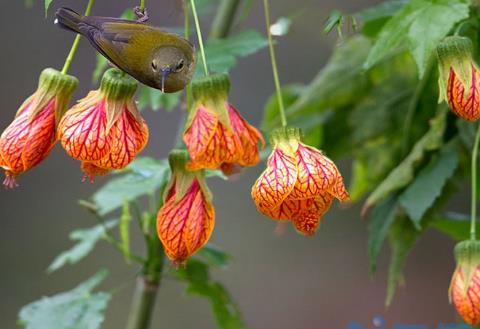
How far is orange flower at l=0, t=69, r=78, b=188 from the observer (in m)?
Result: 1.08

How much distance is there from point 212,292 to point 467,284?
0.49 meters

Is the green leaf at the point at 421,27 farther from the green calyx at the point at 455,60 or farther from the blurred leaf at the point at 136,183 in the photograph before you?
the blurred leaf at the point at 136,183

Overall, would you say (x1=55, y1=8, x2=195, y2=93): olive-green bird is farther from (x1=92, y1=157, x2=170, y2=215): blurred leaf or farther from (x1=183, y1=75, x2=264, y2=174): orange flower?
(x1=92, y1=157, x2=170, y2=215): blurred leaf

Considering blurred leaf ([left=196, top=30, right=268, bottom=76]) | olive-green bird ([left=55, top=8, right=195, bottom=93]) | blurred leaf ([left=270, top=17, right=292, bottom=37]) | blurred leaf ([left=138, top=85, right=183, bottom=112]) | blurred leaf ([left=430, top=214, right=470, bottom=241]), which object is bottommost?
blurred leaf ([left=430, top=214, right=470, bottom=241])

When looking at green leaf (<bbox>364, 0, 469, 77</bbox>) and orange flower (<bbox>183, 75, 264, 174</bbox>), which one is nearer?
orange flower (<bbox>183, 75, 264, 174</bbox>)

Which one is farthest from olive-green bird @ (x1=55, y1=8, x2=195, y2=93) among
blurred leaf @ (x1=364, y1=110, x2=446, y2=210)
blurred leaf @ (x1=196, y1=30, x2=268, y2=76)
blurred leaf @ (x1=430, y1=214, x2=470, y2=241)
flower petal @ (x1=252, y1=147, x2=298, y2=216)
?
blurred leaf @ (x1=430, y1=214, x2=470, y2=241)

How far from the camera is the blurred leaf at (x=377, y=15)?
142cm

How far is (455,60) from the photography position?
3.79 feet

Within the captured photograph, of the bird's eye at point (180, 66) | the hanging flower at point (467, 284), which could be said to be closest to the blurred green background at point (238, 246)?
the hanging flower at point (467, 284)

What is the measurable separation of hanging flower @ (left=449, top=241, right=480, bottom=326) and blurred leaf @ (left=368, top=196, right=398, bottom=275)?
0.13 metres

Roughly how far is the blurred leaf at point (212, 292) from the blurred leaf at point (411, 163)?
→ 34 cm

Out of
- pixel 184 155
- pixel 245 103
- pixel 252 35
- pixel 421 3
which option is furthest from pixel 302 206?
pixel 245 103

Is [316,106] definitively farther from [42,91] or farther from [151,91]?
[42,91]

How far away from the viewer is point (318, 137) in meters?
1.60
